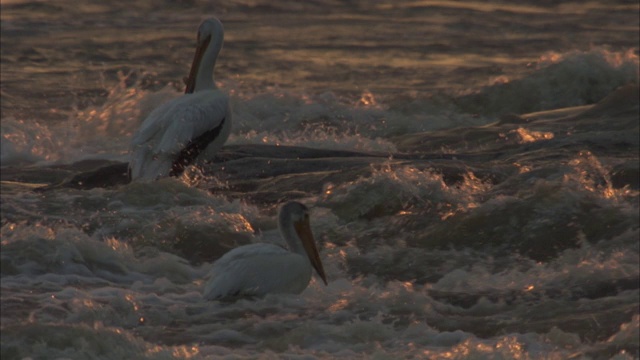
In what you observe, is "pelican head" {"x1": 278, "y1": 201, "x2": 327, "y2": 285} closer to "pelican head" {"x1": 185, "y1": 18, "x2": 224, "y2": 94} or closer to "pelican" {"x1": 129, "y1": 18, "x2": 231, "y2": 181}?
"pelican" {"x1": 129, "y1": 18, "x2": 231, "y2": 181}

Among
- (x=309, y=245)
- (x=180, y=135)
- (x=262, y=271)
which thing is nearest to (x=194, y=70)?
(x=180, y=135)

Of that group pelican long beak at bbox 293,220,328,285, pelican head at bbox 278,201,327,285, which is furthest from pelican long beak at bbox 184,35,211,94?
pelican long beak at bbox 293,220,328,285

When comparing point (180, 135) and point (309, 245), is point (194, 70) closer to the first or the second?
point (180, 135)

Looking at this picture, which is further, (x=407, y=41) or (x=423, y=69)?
(x=407, y=41)

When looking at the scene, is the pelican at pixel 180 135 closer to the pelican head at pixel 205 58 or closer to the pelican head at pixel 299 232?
the pelican head at pixel 205 58

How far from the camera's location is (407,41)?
82.2 ft

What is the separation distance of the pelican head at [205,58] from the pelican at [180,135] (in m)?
0.39

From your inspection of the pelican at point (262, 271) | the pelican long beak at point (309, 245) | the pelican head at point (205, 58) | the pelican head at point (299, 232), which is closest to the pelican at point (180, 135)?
the pelican head at point (205, 58)

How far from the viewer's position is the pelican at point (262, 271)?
973 cm

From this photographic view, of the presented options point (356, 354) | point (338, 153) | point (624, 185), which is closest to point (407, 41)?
point (338, 153)

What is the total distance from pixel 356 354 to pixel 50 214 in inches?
156

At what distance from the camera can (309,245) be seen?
10336 millimetres

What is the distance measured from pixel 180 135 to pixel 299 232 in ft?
8.09

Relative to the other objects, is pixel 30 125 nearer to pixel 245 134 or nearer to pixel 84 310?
pixel 245 134
